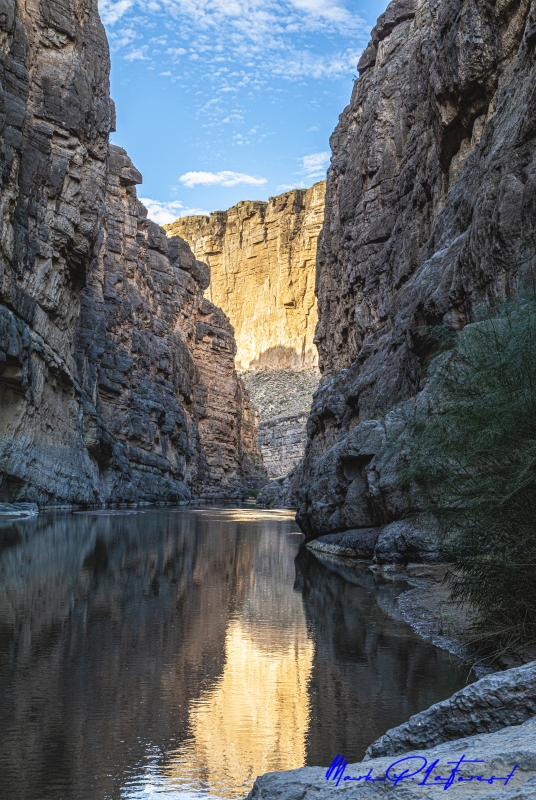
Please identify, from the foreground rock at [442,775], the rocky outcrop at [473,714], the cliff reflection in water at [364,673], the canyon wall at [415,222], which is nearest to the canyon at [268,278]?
the canyon wall at [415,222]

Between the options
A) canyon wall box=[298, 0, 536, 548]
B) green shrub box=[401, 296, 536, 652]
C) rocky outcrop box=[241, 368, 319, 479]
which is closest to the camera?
green shrub box=[401, 296, 536, 652]

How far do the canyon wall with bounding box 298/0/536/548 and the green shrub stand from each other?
168 inches

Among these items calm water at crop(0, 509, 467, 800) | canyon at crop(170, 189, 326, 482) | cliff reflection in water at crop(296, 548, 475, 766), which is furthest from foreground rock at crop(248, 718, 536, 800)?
canyon at crop(170, 189, 326, 482)

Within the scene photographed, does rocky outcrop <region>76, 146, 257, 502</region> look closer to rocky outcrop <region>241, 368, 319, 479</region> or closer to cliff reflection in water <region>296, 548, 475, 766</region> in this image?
rocky outcrop <region>241, 368, 319, 479</region>

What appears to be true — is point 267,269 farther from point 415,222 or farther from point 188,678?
point 188,678

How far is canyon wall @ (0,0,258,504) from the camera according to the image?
35969 mm

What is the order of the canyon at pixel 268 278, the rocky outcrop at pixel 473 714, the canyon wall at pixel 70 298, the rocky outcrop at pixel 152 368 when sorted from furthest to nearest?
the canyon at pixel 268 278 → the rocky outcrop at pixel 152 368 → the canyon wall at pixel 70 298 → the rocky outcrop at pixel 473 714

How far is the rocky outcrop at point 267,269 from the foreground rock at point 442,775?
149026 mm

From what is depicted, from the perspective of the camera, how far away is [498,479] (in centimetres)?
829

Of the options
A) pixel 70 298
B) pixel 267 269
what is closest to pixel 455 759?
pixel 70 298

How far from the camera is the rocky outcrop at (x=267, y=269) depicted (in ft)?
522

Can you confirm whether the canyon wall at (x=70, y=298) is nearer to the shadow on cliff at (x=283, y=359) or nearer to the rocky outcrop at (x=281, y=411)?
the rocky outcrop at (x=281, y=411)
